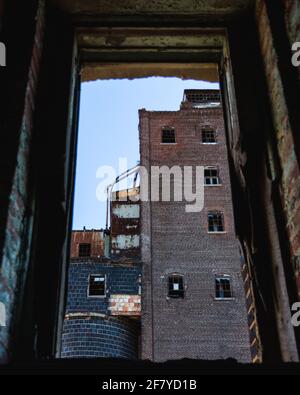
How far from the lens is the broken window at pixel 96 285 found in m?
27.2

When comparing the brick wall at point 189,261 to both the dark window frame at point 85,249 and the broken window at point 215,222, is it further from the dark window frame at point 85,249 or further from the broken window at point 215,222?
the dark window frame at point 85,249

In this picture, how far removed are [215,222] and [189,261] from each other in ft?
10.6

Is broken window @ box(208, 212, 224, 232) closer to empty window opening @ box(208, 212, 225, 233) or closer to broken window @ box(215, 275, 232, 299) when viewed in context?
empty window opening @ box(208, 212, 225, 233)

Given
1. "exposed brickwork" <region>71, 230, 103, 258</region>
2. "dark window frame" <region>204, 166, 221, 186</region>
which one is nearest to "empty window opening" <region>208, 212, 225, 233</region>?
"dark window frame" <region>204, 166, 221, 186</region>

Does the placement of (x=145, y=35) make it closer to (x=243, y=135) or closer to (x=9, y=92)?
(x=243, y=135)

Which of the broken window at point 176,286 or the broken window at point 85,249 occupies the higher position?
the broken window at point 85,249

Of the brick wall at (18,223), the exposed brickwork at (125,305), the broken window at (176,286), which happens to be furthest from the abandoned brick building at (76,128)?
the broken window at (176,286)

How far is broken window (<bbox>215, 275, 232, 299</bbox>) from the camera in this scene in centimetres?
2695

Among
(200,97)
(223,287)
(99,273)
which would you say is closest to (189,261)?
(223,287)

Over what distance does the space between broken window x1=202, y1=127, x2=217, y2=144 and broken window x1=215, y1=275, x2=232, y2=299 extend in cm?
949

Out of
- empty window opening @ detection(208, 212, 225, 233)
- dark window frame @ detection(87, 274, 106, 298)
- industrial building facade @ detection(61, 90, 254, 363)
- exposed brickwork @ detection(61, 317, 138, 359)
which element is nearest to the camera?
exposed brickwork @ detection(61, 317, 138, 359)

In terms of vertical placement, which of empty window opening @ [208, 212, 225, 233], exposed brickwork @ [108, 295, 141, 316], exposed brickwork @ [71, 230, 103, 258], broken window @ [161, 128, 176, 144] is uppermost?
broken window @ [161, 128, 176, 144]

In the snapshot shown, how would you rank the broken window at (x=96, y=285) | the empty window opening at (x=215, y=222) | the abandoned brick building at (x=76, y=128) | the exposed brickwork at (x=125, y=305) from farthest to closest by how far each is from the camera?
the empty window opening at (x=215, y=222) < the broken window at (x=96, y=285) < the exposed brickwork at (x=125, y=305) < the abandoned brick building at (x=76, y=128)

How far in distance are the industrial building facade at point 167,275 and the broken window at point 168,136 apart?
0.07 meters
